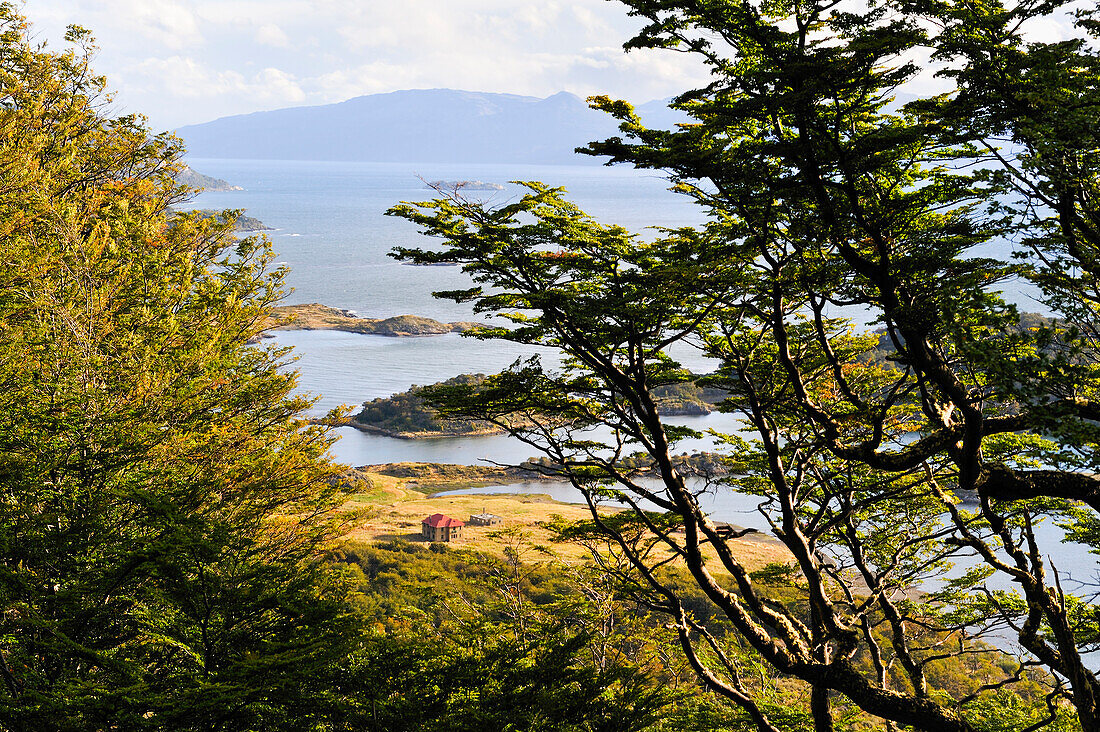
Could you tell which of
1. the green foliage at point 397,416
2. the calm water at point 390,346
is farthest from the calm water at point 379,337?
the green foliage at point 397,416

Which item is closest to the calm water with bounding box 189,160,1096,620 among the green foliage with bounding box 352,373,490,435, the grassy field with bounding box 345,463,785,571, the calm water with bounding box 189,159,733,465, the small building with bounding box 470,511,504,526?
the calm water with bounding box 189,159,733,465

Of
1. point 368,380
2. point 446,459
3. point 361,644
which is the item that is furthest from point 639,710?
point 368,380

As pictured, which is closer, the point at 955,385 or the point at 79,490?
the point at 955,385

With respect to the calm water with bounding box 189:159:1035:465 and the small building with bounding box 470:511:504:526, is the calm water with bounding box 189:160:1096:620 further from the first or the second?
the small building with bounding box 470:511:504:526

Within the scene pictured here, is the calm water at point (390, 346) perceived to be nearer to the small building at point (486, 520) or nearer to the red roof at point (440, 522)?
the red roof at point (440, 522)

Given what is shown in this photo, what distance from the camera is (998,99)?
6.34 meters

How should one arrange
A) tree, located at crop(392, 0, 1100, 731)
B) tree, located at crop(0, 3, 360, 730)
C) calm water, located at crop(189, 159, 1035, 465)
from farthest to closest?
1. calm water, located at crop(189, 159, 1035, 465)
2. tree, located at crop(0, 3, 360, 730)
3. tree, located at crop(392, 0, 1100, 731)

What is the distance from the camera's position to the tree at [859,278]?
6.00 m

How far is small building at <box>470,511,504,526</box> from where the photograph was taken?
2717 cm

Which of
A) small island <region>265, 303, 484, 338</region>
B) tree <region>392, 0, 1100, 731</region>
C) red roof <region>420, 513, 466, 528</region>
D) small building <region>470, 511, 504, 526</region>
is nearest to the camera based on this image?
tree <region>392, 0, 1100, 731</region>

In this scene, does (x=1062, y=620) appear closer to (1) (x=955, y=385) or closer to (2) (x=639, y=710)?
(1) (x=955, y=385)

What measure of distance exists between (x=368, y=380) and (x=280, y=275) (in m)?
28.2

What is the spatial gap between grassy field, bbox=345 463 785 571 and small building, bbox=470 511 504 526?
281 millimetres

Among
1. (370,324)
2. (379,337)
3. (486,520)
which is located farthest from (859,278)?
(370,324)
